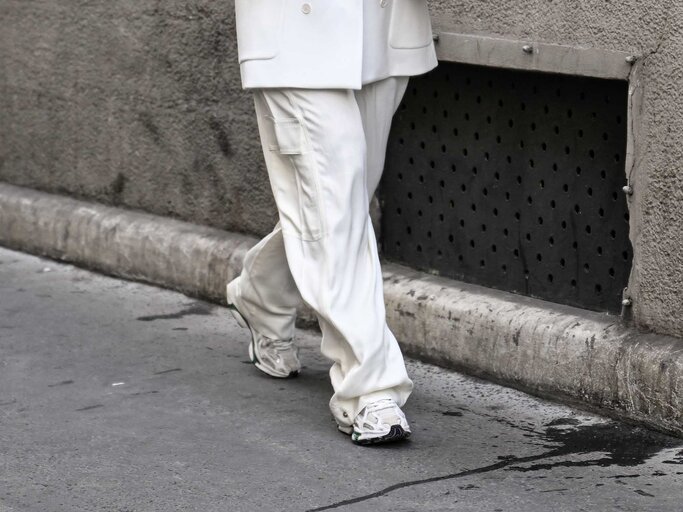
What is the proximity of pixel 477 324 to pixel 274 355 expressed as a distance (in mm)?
649

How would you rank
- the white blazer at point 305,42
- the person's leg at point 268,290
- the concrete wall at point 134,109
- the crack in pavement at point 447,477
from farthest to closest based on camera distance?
the concrete wall at point 134,109 → the person's leg at point 268,290 → the white blazer at point 305,42 → the crack in pavement at point 447,477

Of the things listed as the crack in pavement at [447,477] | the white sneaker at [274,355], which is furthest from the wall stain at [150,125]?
the crack in pavement at [447,477]

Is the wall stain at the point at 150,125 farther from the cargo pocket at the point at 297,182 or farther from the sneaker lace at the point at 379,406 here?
the sneaker lace at the point at 379,406

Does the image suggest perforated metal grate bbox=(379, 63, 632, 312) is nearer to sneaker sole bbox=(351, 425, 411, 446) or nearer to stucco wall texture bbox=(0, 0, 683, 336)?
stucco wall texture bbox=(0, 0, 683, 336)

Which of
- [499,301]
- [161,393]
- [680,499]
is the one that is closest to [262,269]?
[161,393]

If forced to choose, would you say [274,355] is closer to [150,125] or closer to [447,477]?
[447,477]

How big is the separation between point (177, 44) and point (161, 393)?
1741 mm

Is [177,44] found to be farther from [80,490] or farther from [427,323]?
[80,490]

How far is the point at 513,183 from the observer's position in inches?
181

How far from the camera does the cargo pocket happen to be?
12.6 ft

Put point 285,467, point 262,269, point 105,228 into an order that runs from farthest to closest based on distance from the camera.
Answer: point 105,228, point 262,269, point 285,467

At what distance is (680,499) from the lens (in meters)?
3.45

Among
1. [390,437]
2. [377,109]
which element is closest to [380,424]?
[390,437]

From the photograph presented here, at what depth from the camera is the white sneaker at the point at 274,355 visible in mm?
4492
